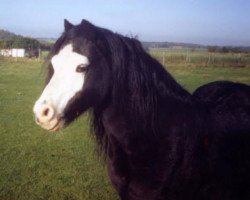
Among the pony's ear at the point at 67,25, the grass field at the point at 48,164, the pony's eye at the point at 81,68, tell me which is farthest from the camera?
the grass field at the point at 48,164

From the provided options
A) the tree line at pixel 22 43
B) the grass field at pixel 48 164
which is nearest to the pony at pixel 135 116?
the grass field at pixel 48 164

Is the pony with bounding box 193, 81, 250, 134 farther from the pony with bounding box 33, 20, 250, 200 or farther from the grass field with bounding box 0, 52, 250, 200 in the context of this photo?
the grass field with bounding box 0, 52, 250, 200

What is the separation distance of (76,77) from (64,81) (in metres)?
0.09

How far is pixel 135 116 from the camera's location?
3.02 metres

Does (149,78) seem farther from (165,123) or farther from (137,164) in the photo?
(137,164)

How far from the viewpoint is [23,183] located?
5852 mm

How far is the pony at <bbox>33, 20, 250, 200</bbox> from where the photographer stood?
9.32 feet

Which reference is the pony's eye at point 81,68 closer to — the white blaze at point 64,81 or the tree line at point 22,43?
the white blaze at point 64,81

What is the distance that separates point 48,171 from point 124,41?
4005 millimetres

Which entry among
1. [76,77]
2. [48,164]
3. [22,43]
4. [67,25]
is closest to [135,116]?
[76,77]

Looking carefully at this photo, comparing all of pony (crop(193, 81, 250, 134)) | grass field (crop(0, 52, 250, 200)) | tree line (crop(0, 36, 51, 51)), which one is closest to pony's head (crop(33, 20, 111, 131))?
grass field (crop(0, 52, 250, 200))

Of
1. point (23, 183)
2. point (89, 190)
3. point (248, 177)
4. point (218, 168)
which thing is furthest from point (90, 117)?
point (23, 183)

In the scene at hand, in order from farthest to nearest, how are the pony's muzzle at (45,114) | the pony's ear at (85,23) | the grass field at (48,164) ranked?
the grass field at (48,164)
the pony's ear at (85,23)
the pony's muzzle at (45,114)

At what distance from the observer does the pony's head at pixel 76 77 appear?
276 centimetres
